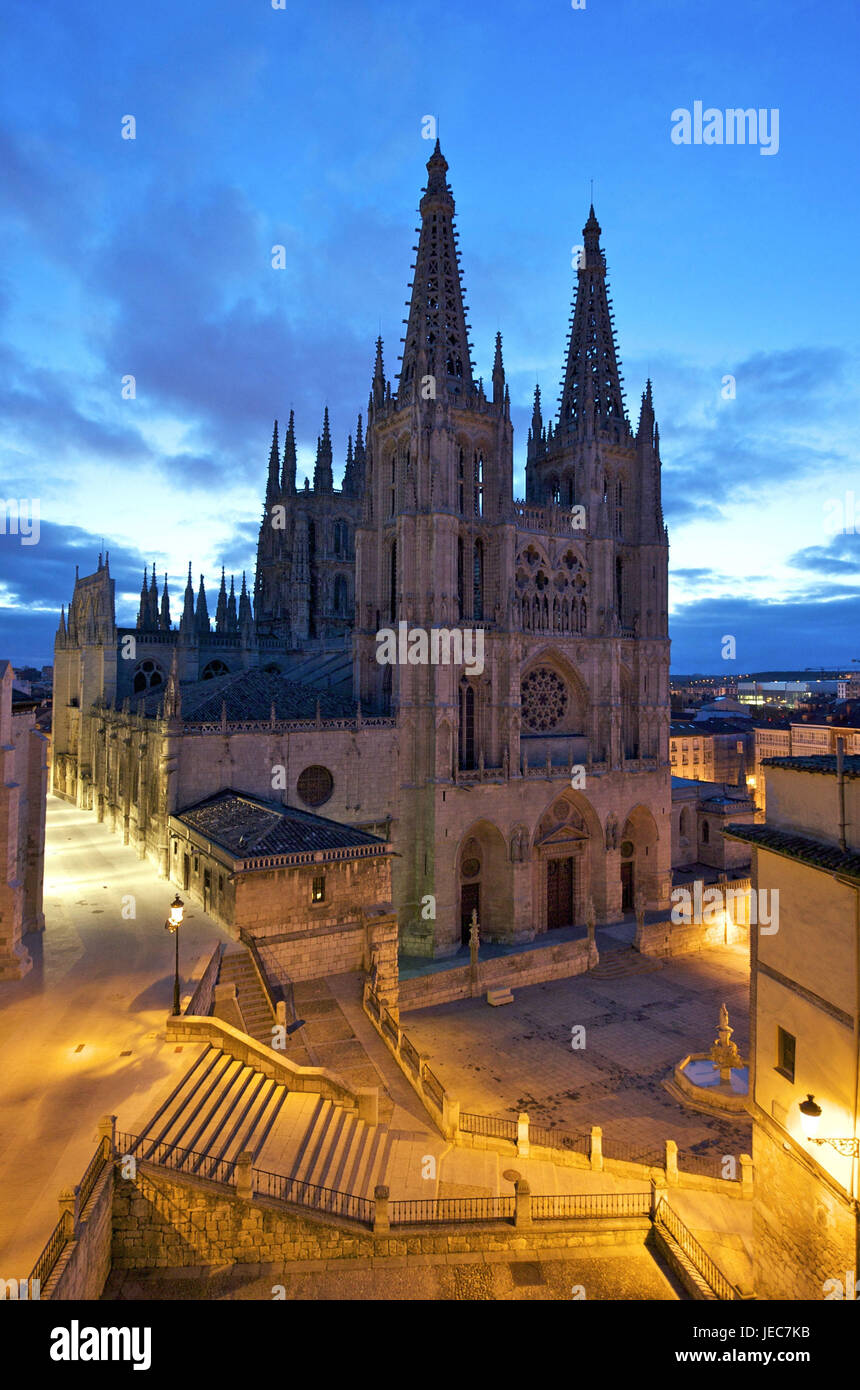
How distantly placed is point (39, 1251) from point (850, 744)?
4585cm


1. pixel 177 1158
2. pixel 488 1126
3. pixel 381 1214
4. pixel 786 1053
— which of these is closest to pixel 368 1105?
pixel 381 1214

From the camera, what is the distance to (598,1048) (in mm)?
24891

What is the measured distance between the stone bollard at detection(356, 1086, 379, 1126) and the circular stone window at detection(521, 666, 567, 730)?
22847mm

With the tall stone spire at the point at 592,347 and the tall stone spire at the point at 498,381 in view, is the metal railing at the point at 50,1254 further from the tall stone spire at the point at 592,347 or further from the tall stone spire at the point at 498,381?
the tall stone spire at the point at 592,347

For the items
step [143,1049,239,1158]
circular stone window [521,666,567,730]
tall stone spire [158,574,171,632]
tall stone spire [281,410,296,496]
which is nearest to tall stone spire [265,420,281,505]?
tall stone spire [281,410,296,496]

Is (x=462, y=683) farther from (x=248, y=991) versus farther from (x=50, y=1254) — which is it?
(x=50, y=1254)

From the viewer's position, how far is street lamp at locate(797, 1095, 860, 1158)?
400 inches

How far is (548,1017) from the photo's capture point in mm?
27453

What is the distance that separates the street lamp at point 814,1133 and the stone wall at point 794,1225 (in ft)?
2.45

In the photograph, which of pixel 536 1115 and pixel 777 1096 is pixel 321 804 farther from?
pixel 777 1096

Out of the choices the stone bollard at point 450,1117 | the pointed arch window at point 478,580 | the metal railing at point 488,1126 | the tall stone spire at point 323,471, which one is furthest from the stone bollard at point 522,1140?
the tall stone spire at point 323,471

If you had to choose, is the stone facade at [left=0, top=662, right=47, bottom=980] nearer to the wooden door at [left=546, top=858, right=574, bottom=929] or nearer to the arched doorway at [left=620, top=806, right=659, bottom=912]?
the wooden door at [left=546, top=858, right=574, bottom=929]

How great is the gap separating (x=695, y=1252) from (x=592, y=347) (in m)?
41.5
